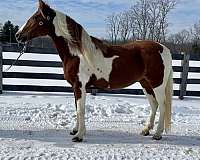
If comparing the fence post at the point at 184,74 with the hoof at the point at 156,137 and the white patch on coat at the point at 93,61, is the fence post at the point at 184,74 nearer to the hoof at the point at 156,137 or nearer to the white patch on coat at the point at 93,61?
the hoof at the point at 156,137

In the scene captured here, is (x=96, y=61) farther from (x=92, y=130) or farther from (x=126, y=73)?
(x=92, y=130)

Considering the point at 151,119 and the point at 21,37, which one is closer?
the point at 21,37

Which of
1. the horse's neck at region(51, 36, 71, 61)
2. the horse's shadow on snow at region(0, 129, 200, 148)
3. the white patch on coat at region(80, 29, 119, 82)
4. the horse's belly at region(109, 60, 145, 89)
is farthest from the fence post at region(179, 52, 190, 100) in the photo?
the horse's neck at region(51, 36, 71, 61)

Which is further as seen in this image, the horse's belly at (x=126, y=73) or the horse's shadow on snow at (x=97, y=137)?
the horse's belly at (x=126, y=73)

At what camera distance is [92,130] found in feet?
20.1

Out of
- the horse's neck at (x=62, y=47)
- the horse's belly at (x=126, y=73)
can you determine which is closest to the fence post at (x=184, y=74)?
the horse's belly at (x=126, y=73)

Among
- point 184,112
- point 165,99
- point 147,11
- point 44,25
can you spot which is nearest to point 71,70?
point 44,25

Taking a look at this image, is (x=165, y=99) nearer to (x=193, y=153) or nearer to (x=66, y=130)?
(x=193, y=153)

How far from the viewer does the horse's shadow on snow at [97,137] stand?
17.7 ft

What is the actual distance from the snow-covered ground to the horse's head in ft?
4.92

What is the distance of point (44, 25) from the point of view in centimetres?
536

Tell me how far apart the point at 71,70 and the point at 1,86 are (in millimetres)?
4540

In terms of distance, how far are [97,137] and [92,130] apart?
0.46 metres

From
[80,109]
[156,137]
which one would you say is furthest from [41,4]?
[156,137]
